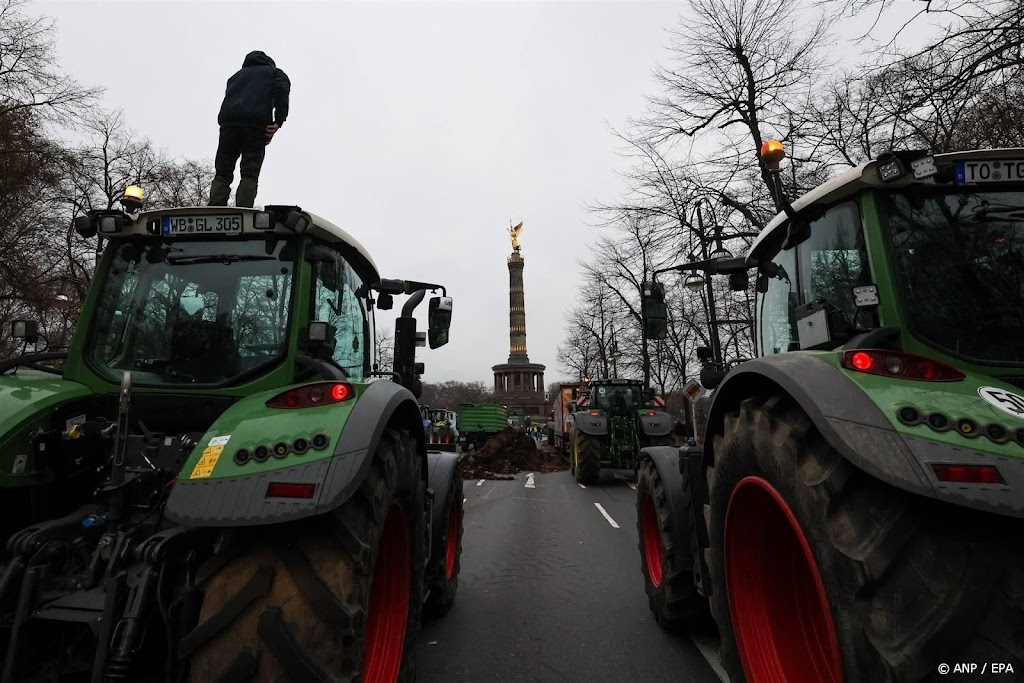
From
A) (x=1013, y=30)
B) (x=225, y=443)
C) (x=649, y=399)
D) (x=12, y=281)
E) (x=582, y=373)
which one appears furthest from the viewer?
(x=582, y=373)

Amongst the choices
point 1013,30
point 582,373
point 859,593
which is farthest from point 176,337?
point 582,373

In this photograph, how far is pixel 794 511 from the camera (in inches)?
72.6

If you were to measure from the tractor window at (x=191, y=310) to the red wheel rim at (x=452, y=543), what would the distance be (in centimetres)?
243

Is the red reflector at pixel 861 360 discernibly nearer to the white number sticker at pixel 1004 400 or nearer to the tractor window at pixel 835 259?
the white number sticker at pixel 1004 400

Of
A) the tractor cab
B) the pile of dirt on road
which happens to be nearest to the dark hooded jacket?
the tractor cab

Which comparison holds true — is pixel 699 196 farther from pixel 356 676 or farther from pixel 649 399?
pixel 356 676

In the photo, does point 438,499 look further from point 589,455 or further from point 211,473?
point 589,455

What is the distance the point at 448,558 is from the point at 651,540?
1.70 meters

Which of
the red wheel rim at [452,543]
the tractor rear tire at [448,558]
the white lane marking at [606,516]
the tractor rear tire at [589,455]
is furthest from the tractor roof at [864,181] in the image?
the tractor rear tire at [589,455]

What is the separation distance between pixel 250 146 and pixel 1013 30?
7.40 m

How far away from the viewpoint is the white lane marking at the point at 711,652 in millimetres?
3361

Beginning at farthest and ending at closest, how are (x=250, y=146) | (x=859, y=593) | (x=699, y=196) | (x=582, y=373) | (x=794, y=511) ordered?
(x=582, y=373), (x=699, y=196), (x=250, y=146), (x=794, y=511), (x=859, y=593)

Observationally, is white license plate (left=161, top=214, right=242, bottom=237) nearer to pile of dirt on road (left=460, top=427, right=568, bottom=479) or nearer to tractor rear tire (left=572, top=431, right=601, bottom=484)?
tractor rear tire (left=572, top=431, right=601, bottom=484)

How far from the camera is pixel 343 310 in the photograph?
3398 mm
